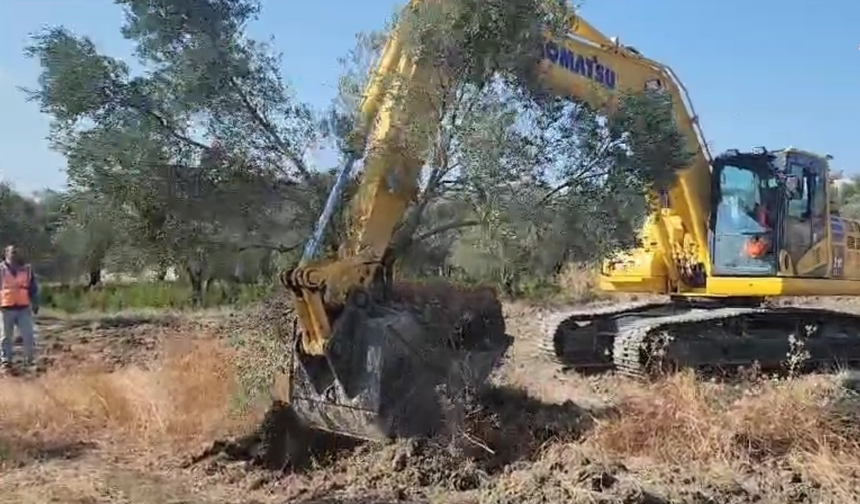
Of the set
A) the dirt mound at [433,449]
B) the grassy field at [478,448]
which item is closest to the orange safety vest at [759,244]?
the grassy field at [478,448]

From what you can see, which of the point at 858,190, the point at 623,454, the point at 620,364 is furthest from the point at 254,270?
the point at 858,190

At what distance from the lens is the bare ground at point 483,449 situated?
5.51 m

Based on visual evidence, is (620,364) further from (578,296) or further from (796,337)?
(578,296)

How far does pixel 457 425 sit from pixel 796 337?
5493mm

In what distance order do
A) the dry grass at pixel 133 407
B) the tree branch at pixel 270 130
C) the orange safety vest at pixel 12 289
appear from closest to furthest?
the tree branch at pixel 270 130
the dry grass at pixel 133 407
the orange safety vest at pixel 12 289

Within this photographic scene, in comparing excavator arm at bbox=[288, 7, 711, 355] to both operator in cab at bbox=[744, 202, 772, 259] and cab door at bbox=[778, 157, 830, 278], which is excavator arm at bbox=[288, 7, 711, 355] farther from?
cab door at bbox=[778, 157, 830, 278]

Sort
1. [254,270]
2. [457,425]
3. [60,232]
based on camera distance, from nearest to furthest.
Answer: [457,425] < [60,232] < [254,270]

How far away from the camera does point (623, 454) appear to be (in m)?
6.02

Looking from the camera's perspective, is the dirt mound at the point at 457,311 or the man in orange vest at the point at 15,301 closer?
the dirt mound at the point at 457,311

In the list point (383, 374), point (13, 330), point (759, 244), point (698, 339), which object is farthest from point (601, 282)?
point (13, 330)

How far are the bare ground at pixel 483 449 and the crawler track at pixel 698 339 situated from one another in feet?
5.57

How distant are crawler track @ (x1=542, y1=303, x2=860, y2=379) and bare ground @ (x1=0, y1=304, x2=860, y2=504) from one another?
1.70 m

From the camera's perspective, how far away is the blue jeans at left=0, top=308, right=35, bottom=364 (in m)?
10.5

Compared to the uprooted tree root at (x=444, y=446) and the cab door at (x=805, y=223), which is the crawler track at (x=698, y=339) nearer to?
the cab door at (x=805, y=223)
